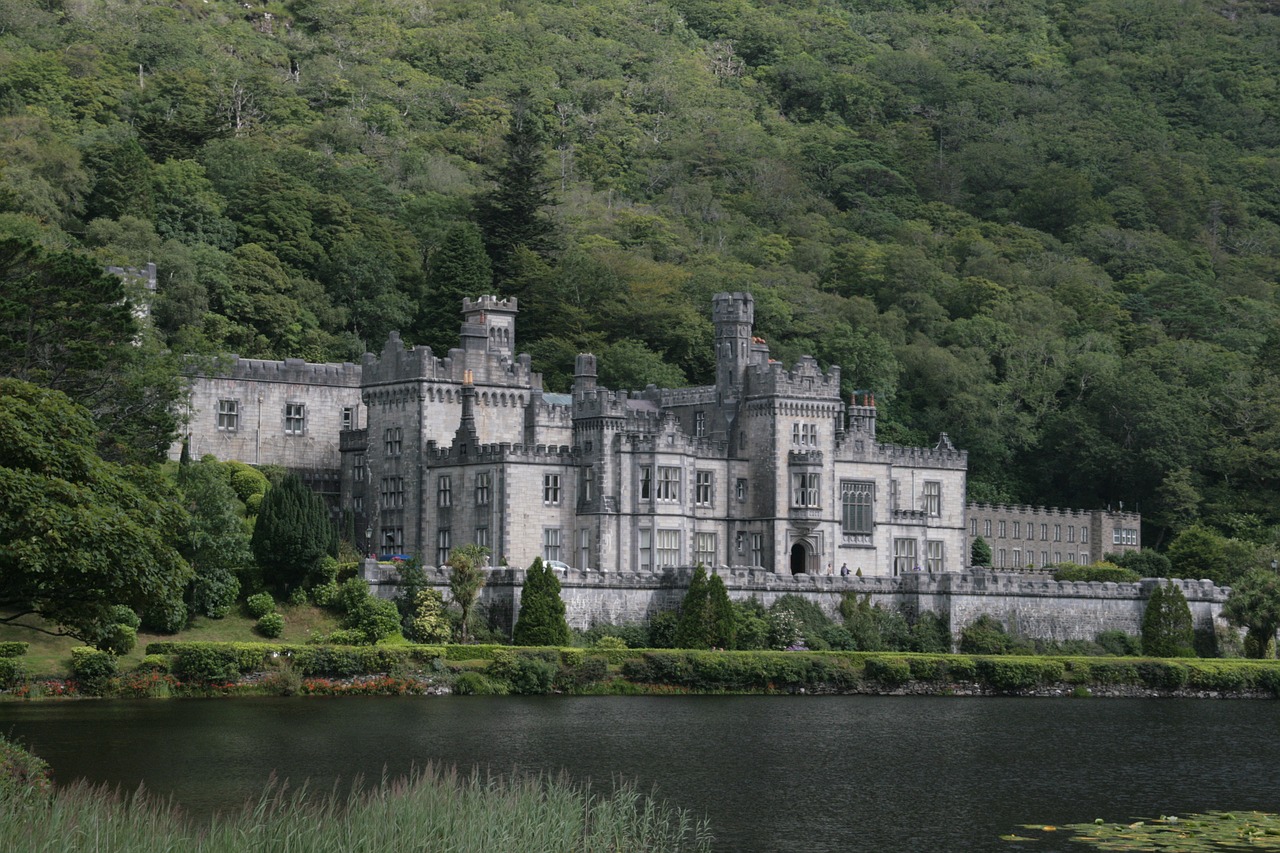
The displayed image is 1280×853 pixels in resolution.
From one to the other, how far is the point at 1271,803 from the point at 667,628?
3211 cm

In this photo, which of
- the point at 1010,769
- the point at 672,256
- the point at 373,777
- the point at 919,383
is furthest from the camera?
the point at 672,256

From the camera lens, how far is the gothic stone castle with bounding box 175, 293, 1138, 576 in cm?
8031

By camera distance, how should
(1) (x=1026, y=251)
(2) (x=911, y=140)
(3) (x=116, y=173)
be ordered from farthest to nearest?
1. (2) (x=911, y=140)
2. (1) (x=1026, y=251)
3. (3) (x=116, y=173)

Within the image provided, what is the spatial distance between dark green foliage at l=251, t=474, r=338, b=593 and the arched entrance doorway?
69.8 feet

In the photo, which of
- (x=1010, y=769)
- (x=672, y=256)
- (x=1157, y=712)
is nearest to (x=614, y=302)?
(x=672, y=256)

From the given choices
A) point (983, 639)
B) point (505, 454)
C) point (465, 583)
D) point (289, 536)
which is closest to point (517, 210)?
point (505, 454)

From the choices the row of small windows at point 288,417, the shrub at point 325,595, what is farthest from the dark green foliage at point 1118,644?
the row of small windows at point 288,417

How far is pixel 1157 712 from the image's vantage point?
68125 millimetres

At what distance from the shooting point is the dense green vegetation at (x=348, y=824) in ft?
99.1

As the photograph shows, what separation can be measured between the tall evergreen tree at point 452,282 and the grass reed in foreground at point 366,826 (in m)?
66.3

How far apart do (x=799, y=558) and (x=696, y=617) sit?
12963mm

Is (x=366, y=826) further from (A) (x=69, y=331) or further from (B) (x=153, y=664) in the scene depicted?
(A) (x=69, y=331)

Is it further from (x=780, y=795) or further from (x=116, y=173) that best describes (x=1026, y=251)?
(x=780, y=795)

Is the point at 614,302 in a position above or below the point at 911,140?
below
